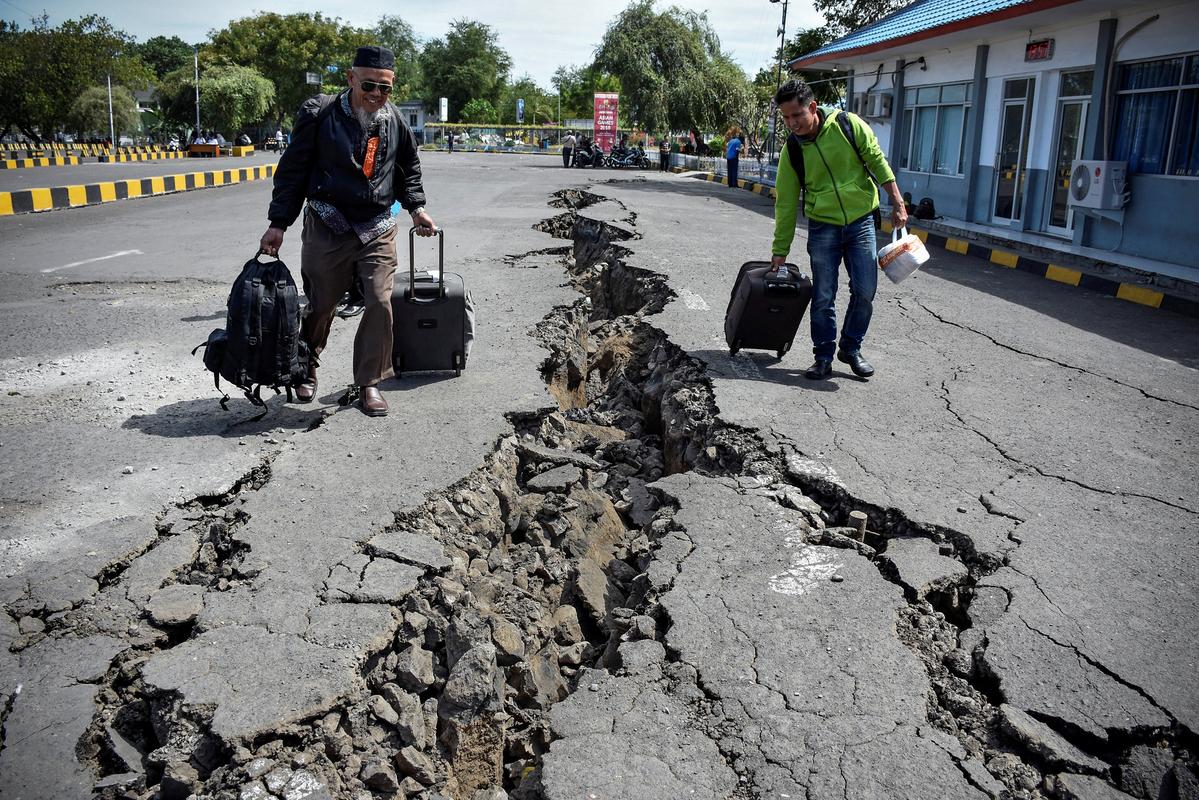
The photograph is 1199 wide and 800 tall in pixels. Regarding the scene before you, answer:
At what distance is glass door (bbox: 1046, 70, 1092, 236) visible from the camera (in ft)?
47.3

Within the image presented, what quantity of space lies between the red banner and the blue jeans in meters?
36.0

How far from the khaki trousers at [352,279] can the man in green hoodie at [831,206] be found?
7.77 feet

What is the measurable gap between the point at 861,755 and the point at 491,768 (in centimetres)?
104

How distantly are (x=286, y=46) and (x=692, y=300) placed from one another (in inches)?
2934

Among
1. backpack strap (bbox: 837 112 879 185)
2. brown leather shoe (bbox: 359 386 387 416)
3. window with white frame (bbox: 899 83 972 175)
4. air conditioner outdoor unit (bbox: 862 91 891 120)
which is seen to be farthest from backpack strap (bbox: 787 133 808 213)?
air conditioner outdoor unit (bbox: 862 91 891 120)

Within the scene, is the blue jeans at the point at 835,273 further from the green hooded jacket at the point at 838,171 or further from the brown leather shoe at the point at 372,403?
the brown leather shoe at the point at 372,403

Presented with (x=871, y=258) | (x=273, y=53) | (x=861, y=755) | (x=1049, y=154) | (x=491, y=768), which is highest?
(x=273, y=53)

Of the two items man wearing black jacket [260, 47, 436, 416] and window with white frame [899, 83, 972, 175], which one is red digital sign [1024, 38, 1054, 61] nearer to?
window with white frame [899, 83, 972, 175]

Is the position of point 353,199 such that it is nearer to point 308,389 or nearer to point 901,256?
point 308,389

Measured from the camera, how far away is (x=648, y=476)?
5020 millimetres

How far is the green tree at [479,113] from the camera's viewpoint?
8756 centimetres

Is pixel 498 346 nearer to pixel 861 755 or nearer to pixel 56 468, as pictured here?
pixel 56 468

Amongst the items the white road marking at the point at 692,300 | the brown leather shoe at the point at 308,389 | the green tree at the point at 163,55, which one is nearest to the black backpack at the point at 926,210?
the white road marking at the point at 692,300

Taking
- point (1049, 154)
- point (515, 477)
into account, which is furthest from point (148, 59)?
point (515, 477)
